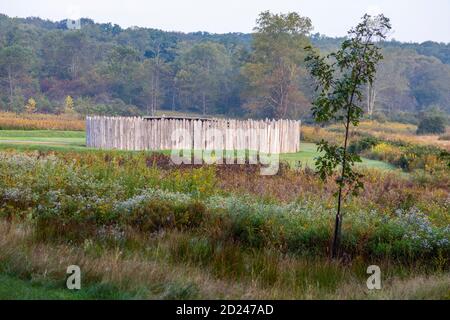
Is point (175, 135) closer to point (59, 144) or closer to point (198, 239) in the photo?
point (59, 144)

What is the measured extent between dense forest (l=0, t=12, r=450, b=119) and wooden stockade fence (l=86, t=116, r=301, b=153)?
20.6m

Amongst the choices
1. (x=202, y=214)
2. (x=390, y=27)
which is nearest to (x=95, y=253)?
(x=202, y=214)

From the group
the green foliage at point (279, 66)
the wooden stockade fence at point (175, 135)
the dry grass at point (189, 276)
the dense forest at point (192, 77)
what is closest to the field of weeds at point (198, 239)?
the dry grass at point (189, 276)

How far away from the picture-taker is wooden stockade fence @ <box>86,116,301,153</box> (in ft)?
68.8

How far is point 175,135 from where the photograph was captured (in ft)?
71.1

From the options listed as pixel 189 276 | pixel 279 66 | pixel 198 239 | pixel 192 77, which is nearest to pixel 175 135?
pixel 198 239

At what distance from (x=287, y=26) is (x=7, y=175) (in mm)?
35275

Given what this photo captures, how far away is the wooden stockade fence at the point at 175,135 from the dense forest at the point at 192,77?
20619 mm

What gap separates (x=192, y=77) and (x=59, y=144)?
3349cm

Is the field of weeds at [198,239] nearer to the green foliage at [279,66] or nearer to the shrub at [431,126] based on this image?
the shrub at [431,126]

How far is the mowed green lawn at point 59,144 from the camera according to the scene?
18.1 metres

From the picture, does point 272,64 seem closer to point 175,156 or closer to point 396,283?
point 175,156

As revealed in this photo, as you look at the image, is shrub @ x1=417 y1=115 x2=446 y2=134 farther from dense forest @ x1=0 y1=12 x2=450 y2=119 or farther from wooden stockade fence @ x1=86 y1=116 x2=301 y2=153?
wooden stockade fence @ x1=86 y1=116 x2=301 y2=153

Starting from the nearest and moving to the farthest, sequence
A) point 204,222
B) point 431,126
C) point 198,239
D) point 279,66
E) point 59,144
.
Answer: point 198,239, point 204,222, point 59,144, point 431,126, point 279,66
